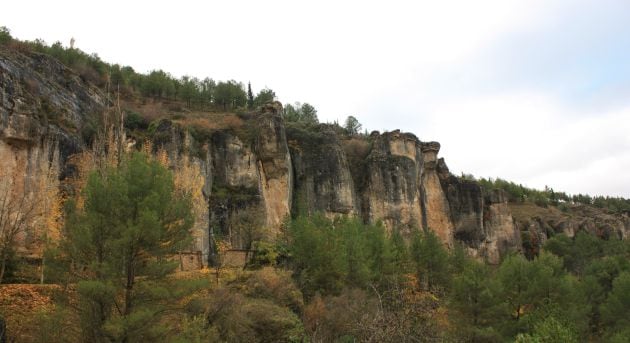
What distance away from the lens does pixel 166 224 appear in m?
17.8

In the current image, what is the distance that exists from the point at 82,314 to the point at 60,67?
35.4 meters

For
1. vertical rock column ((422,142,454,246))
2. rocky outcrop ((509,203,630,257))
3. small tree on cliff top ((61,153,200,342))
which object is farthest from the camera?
rocky outcrop ((509,203,630,257))

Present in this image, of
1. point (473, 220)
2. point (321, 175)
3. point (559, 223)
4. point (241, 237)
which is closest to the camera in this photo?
point (241, 237)

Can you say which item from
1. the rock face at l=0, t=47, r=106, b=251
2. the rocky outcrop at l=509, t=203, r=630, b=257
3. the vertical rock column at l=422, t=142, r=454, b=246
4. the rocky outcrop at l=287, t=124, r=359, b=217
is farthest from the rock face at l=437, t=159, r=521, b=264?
the rock face at l=0, t=47, r=106, b=251

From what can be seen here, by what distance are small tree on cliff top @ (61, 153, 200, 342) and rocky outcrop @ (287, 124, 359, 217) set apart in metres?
34.0

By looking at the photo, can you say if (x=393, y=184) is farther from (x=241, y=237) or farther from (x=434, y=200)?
(x=241, y=237)

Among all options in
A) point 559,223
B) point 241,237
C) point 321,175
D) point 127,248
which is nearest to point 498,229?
point 559,223

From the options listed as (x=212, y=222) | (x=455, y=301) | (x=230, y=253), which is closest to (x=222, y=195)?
(x=212, y=222)

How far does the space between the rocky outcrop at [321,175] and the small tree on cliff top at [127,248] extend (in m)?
34.0

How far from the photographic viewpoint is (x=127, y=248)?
1672 centimetres

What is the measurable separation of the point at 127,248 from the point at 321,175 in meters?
38.1

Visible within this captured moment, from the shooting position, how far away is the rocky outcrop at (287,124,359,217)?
53.2m

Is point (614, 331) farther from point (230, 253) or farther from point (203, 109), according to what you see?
point (203, 109)

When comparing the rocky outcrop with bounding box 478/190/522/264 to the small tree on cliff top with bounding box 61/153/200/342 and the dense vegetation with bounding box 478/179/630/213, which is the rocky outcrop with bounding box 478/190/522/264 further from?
the small tree on cliff top with bounding box 61/153/200/342
